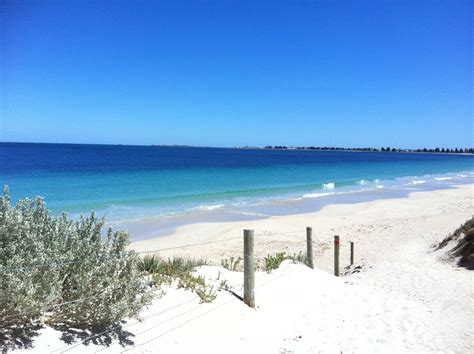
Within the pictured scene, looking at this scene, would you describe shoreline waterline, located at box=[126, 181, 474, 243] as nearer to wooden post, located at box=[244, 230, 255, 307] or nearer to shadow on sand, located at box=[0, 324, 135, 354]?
wooden post, located at box=[244, 230, 255, 307]

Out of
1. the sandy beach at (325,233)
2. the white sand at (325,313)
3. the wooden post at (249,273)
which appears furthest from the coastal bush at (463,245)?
the wooden post at (249,273)

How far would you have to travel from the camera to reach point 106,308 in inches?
161

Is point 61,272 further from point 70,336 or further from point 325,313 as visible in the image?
point 325,313

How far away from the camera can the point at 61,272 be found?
14.1 feet

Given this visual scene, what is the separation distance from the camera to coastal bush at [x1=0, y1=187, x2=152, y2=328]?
3.67 m

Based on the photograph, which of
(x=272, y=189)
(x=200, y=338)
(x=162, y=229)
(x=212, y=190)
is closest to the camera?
(x=200, y=338)

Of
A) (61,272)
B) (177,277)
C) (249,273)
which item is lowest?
(177,277)

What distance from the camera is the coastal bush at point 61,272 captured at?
12.0 ft

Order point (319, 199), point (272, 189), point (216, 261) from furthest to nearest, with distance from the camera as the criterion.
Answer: point (272, 189) < point (319, 199) < point (216, 261)

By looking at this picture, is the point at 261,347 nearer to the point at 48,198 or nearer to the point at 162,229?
the point at 162,229

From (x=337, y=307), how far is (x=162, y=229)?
10708 mm

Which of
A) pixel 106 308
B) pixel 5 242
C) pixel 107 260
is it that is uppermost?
pixel 5 242

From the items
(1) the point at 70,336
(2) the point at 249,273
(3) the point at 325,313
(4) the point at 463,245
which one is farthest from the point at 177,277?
(4) the point at 463,245

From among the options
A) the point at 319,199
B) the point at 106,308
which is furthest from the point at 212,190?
the point at 106,308
